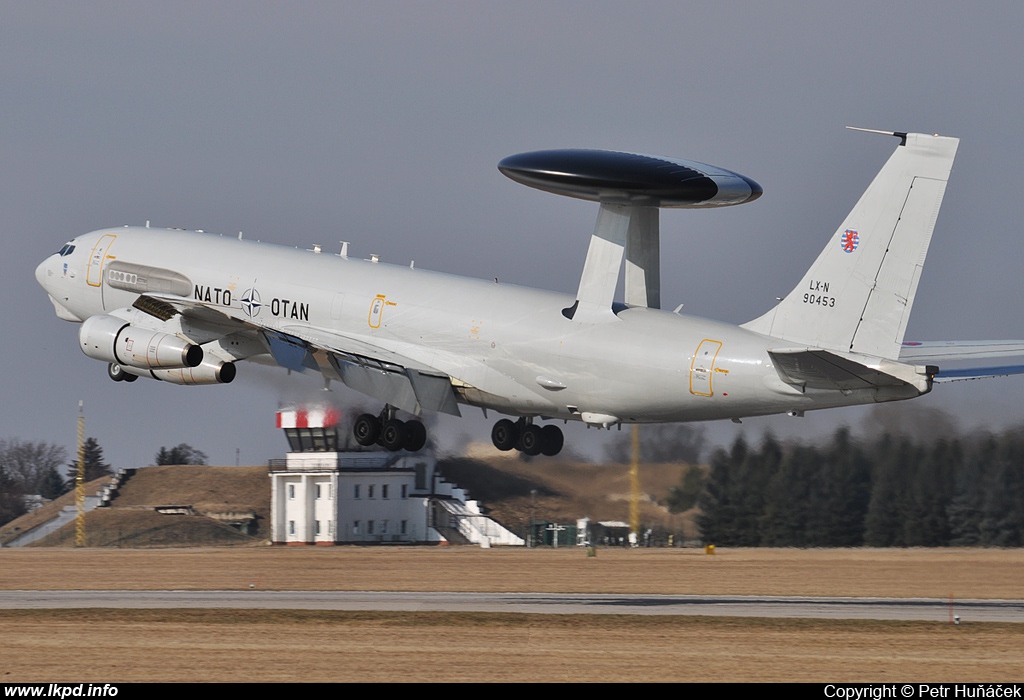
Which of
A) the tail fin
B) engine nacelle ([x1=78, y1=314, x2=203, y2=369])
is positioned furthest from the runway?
the tail fin

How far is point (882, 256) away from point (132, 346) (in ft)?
67.1

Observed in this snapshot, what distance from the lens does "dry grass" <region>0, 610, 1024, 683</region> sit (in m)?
26.4

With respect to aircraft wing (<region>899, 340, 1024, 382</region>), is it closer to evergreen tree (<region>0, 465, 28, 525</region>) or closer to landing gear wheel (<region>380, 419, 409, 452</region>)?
landing gear wheel (<region>380, 419, 409, 452</region>)

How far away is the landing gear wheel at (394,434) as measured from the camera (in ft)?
133

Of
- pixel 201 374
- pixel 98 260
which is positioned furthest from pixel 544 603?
pixel 98 260

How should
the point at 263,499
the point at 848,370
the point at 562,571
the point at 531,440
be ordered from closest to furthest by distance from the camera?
the point at 848,370 < the point at 531,440 < the point at 562,571 < the point at 263,499

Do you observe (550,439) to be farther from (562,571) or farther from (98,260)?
(562,571)

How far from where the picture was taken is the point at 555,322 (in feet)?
119

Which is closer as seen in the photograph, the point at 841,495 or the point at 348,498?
the point at 841,495

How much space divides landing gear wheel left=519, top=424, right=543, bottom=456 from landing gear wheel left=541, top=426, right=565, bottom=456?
4.3 inches

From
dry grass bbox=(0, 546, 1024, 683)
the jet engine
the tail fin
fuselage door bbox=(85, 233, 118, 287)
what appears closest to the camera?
dry grass bbox=(0, 546, 1024, 683)

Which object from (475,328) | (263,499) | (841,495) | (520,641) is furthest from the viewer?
(263,499)

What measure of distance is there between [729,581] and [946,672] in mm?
24081

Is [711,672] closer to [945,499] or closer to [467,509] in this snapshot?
[945,499]
